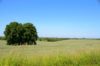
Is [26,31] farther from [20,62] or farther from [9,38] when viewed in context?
[20,62]

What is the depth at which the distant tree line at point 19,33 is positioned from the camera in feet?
204

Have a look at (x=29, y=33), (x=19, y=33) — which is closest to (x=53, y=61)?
(x=19, y=33)

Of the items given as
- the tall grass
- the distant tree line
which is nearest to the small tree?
the distant tree line

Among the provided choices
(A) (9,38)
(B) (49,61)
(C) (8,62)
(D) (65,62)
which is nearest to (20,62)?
(C) (8,62)

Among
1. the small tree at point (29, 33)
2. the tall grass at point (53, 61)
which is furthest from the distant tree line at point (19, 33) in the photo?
the tall grass at point (53, 61)

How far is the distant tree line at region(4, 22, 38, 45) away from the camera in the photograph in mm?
62312

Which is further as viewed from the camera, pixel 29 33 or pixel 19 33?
pixel 29 33

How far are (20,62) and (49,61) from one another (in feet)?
4.55

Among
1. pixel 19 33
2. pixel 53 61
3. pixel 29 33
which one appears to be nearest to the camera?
pixel 53 61

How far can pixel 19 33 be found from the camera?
6309cm

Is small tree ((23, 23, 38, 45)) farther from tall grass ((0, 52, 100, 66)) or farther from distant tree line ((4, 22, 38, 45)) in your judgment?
tall grass ((0, 52, 100, 66))

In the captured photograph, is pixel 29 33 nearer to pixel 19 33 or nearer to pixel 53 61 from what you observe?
pixel 19 33

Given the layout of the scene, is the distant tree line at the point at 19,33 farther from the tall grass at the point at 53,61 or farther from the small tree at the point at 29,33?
the tall grass at the point at 53,61

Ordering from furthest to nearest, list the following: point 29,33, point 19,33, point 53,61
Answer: point 29,33 → point 19,33 → point 53,61
